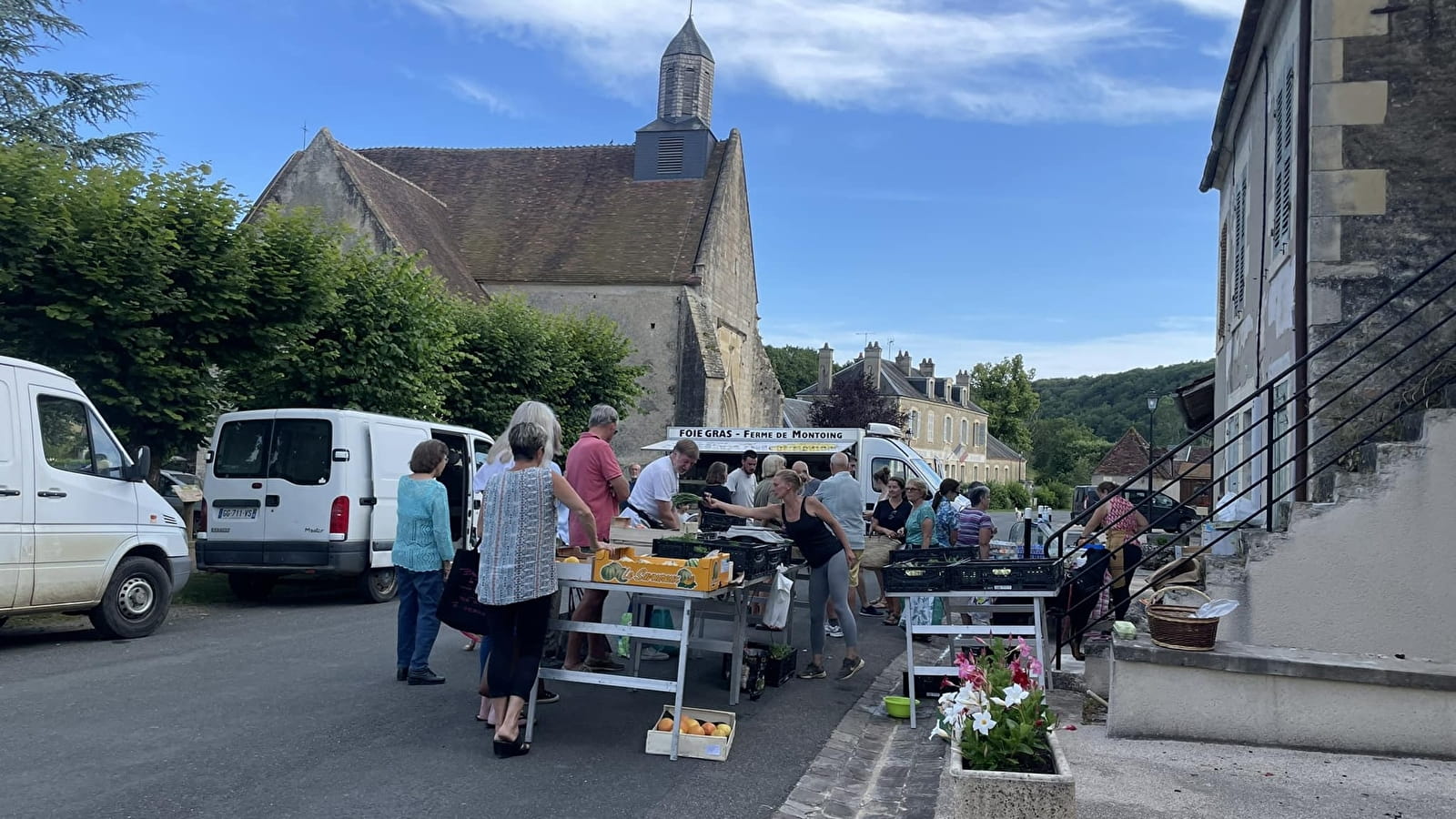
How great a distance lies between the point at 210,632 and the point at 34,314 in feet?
16.0

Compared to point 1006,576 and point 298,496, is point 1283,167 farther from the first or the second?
point 298,496

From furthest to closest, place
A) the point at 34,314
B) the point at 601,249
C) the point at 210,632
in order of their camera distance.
Result: 1. the point at 601,249
2. the point at 34,314
3. the point at 210,632

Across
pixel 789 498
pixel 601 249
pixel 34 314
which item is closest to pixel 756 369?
pixel 601 249

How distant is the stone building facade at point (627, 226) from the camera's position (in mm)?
33781

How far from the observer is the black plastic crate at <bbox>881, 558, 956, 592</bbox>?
22.6 ft

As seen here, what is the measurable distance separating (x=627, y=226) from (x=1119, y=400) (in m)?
60.4

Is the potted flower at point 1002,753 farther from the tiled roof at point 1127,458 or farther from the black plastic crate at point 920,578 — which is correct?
the tiled roof at point 1127,458

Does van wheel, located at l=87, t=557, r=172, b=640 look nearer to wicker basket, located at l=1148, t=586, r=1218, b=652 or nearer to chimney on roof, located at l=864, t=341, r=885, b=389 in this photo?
wicker basket, located at l=1148, t=586, r=1218, b=652

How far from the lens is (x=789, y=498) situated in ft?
26.8

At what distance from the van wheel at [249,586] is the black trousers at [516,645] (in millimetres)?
7592

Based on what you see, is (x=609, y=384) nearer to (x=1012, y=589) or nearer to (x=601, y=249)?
(x=601, y=249)

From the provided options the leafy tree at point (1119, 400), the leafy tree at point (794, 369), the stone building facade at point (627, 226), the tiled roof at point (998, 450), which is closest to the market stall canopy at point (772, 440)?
the stone building facade at point (627, 226)

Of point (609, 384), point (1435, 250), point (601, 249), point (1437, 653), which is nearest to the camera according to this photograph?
point (1437, 653)

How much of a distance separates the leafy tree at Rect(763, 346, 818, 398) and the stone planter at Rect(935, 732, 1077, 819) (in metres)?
82.3
